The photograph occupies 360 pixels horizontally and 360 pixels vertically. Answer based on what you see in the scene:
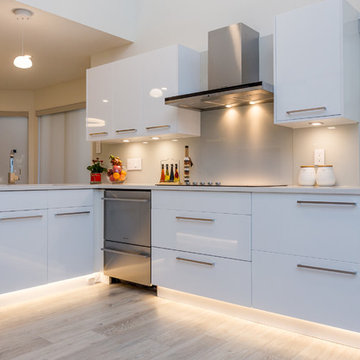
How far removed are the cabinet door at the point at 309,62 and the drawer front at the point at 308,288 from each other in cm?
91

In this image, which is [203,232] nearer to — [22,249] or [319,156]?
[319,156]

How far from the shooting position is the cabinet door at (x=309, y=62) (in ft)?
7.51

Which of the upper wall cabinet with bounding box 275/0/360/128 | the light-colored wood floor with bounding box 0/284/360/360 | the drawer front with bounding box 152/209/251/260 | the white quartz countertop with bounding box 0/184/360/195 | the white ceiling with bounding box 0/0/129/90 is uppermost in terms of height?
the white ceiling with bounding box 0/0/129/90

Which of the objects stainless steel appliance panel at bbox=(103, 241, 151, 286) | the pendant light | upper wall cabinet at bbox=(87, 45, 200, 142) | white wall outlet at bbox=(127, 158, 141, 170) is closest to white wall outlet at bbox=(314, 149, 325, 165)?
upper wall cabinet at bbox=(87, 45, 200, 142)

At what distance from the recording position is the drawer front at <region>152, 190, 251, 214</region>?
2387mm

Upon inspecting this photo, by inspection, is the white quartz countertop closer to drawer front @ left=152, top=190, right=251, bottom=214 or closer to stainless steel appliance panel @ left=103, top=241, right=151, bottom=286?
drawer front @ left=152, top=190, right=251, bottom=214

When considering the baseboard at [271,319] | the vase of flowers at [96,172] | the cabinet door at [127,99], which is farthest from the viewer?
the vase of flowers at [96,172]

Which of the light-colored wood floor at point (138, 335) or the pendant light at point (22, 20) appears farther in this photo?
the pendant light at point (22, 20)

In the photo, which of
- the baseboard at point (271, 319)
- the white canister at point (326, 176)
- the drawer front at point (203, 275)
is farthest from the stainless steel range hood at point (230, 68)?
the baseboard at point (271, 319)

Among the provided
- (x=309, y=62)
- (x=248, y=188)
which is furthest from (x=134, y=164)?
(x=309, y=62)

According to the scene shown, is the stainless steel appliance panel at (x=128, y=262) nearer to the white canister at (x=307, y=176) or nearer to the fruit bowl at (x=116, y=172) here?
the fruit bowl at (x=116, y=172)

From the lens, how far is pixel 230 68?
282cm

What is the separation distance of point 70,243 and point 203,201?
4.05 feet

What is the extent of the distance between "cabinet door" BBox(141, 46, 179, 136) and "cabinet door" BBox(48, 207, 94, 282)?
93 cm
